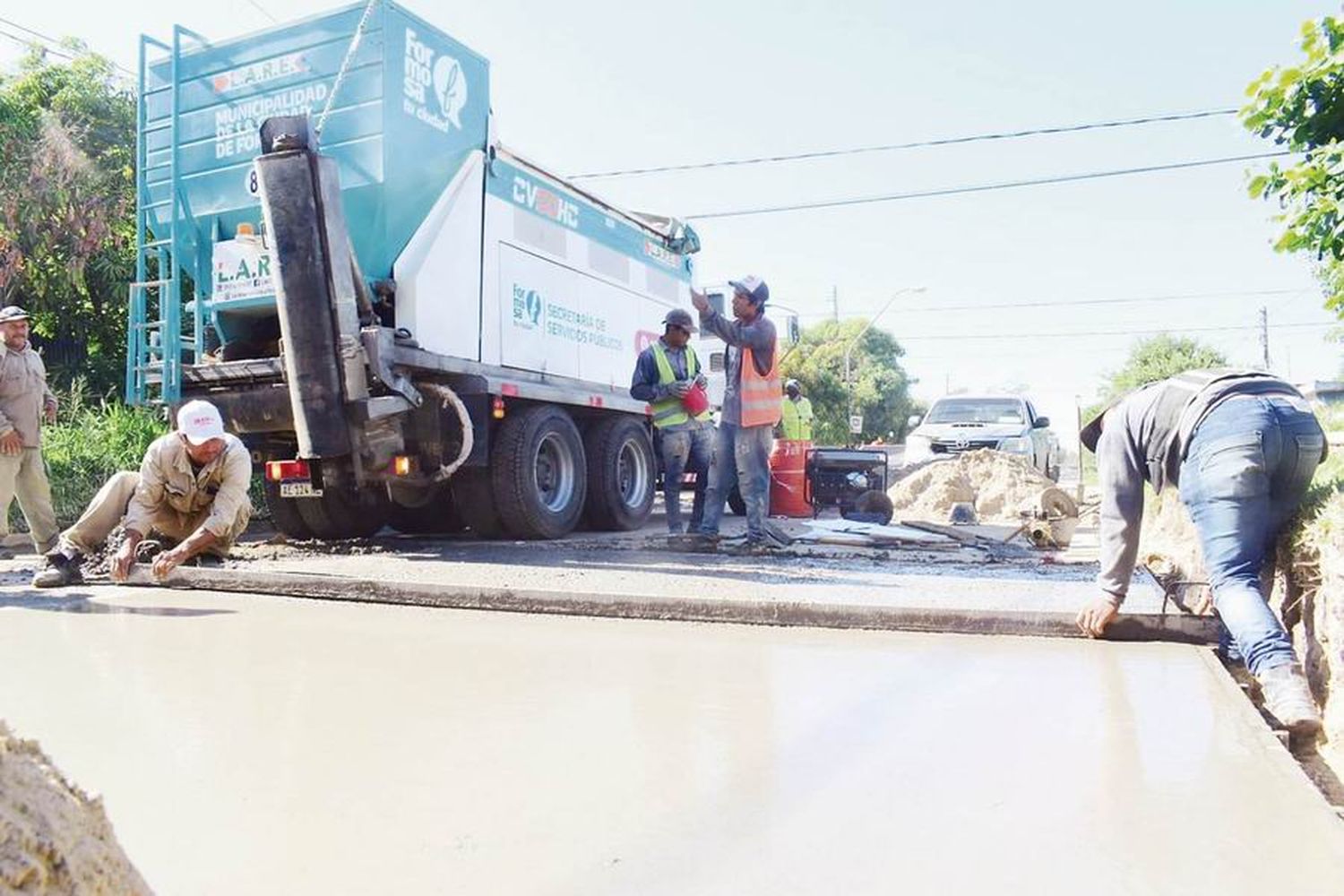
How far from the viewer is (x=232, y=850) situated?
5.49ft

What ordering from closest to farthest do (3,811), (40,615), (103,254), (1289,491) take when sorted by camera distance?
(3,811)
(1289,491)
(40,615)
(103,254)

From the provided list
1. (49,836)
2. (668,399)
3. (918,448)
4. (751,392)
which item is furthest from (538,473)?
(918,448)

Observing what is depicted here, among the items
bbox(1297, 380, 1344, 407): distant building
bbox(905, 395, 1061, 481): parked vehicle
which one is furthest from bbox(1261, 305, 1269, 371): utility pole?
bbox(905, 395, 1061, 481): parked vehicle

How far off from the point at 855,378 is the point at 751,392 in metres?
40.1

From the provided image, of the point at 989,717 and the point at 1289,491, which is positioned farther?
the point at 1289,491

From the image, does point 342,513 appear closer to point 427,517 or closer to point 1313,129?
point 427,517

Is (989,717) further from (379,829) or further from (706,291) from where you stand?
(706,291)

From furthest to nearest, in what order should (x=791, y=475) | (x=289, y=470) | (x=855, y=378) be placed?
(x=855, y=378) → (x=791, y=475) → (x=289, y=470)

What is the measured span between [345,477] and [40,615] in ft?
6.42

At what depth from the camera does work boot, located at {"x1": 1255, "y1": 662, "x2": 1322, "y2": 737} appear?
238 centimetres

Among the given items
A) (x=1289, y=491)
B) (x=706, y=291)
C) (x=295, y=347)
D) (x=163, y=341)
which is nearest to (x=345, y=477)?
(x=295, y=347)

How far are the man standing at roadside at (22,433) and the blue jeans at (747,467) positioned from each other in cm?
407

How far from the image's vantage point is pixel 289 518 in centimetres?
694

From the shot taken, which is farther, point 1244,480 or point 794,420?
point 794,420
